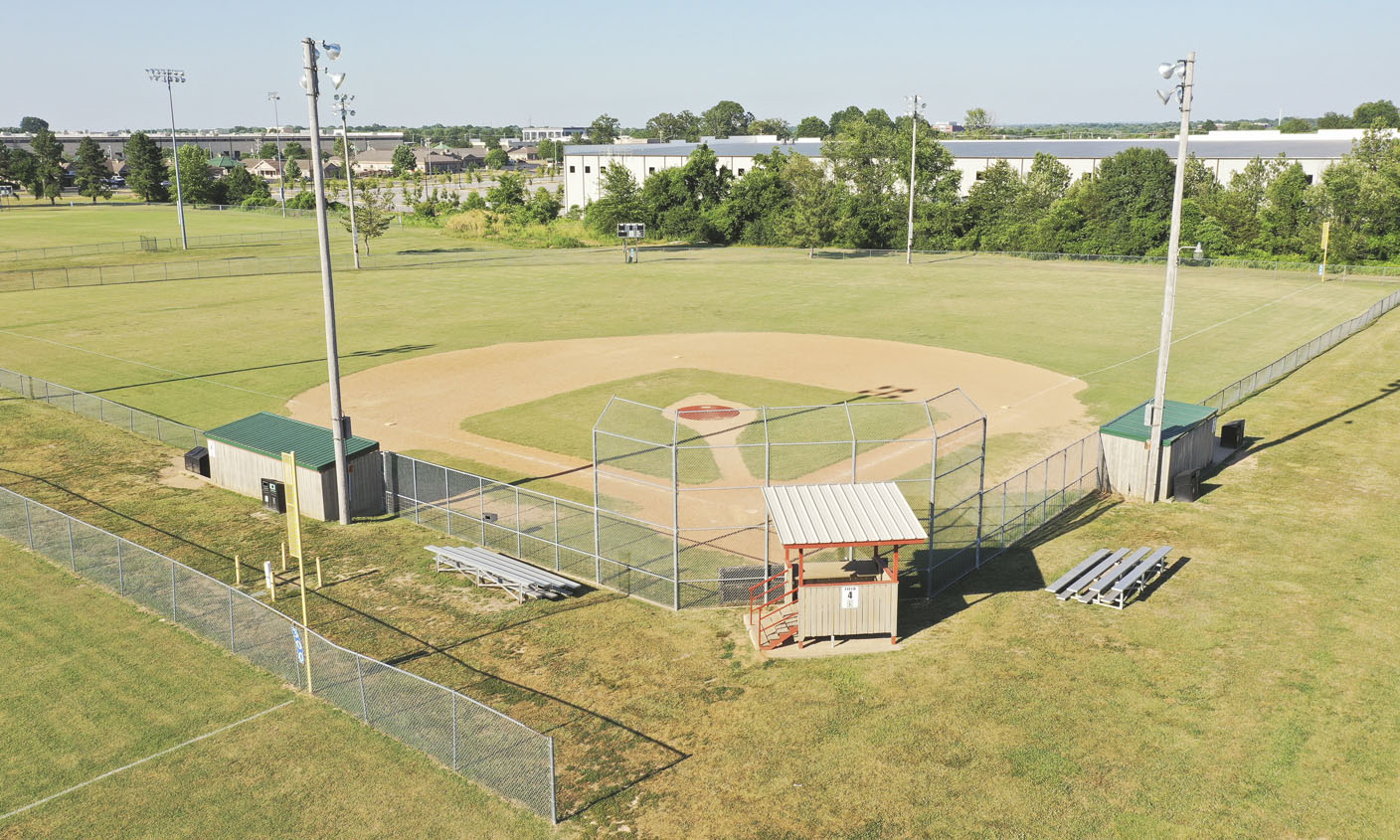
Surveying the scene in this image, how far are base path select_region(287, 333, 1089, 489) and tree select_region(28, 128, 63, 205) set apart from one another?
153 m

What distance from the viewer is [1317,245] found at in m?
88.2

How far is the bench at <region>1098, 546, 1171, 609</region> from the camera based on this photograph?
938 inches

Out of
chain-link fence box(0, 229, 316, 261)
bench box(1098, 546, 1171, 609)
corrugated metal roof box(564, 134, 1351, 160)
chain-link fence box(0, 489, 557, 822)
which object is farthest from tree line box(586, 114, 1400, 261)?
chain-link fence box(0, 489, 557, 822)

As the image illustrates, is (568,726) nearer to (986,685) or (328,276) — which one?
(986,685)

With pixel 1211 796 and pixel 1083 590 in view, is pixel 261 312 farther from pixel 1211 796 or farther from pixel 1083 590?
pixel 1211 796

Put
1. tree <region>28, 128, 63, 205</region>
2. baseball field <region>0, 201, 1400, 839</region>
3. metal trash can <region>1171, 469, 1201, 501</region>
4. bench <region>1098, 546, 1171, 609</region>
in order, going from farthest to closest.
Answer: tree <region>28, 128, 63, 205</region> < metal trash can <region>1171, 469, 1201, 501</region> < bench <region>1098, 546, 1171, 609</region> < baseball field <region>0, 201, 1400, 839</region>

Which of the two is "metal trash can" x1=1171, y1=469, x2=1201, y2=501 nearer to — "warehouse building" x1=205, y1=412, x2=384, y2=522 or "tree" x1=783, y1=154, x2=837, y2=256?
"warehouse building" x1=205, y1=412, x2=384, y2=522

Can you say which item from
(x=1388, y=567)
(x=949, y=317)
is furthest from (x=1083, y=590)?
(x=949, y=317)

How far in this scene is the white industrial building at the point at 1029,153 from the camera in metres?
104

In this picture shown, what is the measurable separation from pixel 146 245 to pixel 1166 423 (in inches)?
3952

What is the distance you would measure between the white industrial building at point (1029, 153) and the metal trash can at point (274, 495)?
283 ft

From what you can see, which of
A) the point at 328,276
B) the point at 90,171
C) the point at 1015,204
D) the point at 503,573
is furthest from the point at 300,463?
the point at 90,171

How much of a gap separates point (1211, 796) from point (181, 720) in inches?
723

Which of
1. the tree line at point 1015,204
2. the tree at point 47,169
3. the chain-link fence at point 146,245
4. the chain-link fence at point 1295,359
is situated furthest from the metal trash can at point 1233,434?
the tree at point 47,169
